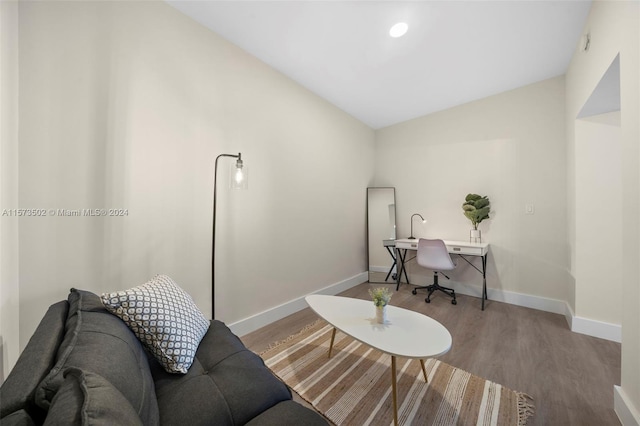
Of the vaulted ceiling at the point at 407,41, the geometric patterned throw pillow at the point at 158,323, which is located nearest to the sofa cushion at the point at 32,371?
the geometric patterned throw pillow at the point at 158,323

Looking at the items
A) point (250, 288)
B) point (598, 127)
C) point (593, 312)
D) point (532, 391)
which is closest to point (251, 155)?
point (250, 288)

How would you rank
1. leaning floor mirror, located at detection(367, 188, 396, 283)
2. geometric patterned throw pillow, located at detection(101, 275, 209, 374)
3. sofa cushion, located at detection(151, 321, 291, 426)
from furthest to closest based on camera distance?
leaning floor mirror, located at detection(367, 188, 396, 283)
geometric patterned throw pillow, located at detection(101, 275, 209, 374)
sofa cushion, located at detection(151, 321, 291, 426)

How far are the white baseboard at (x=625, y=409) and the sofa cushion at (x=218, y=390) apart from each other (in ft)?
5.74

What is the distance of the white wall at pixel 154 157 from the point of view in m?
1.38

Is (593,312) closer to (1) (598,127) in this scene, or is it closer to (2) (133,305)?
(1) (598,127)

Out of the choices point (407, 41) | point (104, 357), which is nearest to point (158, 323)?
point (104, 357)

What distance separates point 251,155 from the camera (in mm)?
2451

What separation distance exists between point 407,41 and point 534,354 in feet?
9.60

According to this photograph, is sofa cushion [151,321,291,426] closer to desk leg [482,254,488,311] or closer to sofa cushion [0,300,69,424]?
sofa cushion [0,300,69,424]

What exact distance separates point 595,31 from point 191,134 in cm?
319

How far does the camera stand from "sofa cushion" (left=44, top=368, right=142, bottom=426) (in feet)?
1.62

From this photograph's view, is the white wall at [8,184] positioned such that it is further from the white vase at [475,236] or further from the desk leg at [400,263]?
the white vase at [475,236]

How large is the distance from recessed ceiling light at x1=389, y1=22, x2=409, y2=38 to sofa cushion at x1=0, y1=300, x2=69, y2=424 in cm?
284

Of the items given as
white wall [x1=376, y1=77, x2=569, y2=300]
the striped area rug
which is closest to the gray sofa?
the striped area rug
